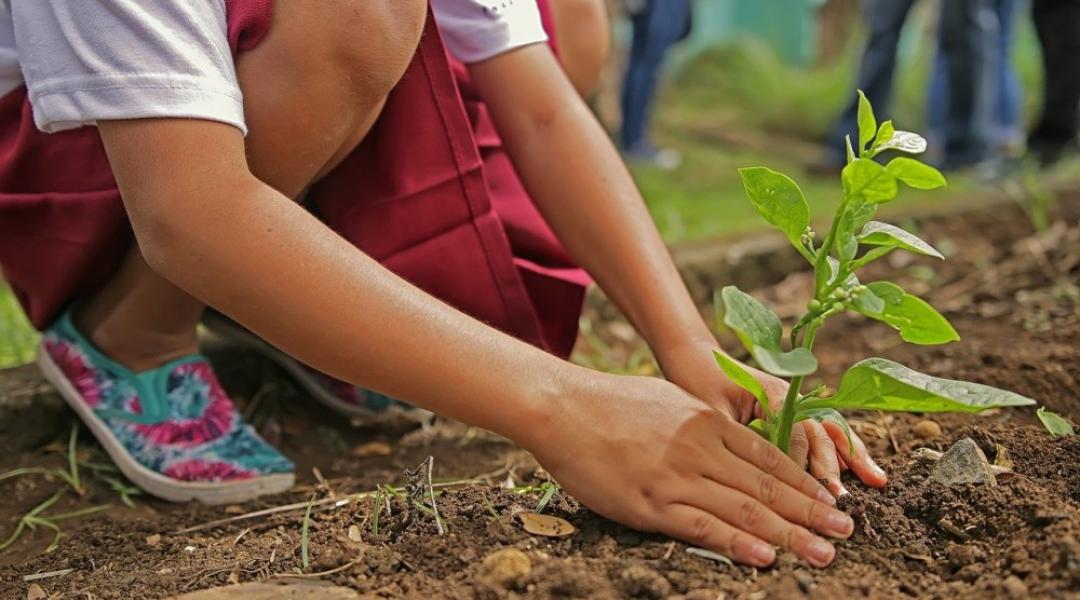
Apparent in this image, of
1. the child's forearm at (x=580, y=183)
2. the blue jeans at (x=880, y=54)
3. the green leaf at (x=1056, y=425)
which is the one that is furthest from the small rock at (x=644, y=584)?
the blue jeans at (x=880, y=54)

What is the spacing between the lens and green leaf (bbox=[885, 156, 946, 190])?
3.45ft

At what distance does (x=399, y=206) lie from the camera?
5.39 ft

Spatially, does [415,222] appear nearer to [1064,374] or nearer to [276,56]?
[276,56]

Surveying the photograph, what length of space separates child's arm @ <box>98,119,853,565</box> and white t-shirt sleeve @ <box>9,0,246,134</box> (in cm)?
2

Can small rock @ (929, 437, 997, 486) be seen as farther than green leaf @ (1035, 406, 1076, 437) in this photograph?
No

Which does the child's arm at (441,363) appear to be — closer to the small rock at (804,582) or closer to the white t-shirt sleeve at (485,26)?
the small rock at (804,582)

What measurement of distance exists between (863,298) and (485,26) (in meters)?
0.78

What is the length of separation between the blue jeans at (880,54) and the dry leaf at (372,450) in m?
2.75

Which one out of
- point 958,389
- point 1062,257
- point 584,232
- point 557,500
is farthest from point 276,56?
point 1062,257

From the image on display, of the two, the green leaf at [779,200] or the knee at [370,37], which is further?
the knee at [370,37]

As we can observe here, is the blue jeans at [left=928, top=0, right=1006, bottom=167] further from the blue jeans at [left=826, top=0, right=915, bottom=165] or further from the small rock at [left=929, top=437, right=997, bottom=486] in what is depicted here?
the small rock at [left=929, top=437, right=997, bottom=486]

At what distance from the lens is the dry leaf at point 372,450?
6.09 feet

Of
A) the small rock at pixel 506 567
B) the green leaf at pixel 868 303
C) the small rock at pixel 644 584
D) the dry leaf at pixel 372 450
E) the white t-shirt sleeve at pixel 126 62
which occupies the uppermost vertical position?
the white t-shirt sleeve at pixel 126 62

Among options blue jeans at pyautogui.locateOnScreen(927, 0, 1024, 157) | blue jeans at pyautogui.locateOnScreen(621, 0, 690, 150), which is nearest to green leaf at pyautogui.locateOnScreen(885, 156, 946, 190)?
blue jeans at pyautogui.locateOnScreen(927, 0, 1024, 157)
